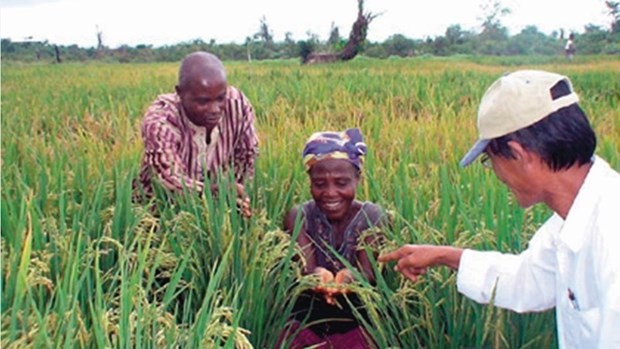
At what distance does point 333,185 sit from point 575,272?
0.85 m

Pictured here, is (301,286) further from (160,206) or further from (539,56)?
(539,56)

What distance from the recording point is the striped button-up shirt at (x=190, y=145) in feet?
8.14

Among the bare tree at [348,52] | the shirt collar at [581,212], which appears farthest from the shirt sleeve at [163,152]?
the bare tree at [348,52]

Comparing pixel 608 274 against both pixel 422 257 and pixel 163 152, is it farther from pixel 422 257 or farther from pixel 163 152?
pixel 163 152

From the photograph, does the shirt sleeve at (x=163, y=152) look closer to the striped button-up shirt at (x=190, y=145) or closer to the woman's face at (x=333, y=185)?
the striped button-up shirt at (x=190, y=145)

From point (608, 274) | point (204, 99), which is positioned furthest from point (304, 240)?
point (608, 274)

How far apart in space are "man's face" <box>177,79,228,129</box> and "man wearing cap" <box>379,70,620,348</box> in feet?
3.93

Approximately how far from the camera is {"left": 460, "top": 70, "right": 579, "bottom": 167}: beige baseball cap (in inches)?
53.9

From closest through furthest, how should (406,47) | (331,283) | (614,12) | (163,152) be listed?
(331,283)
(163,152)
(614,12)
(406,47)

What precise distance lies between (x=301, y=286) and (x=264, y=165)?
3.48 ft

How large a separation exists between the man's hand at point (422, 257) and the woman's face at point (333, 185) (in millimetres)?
397

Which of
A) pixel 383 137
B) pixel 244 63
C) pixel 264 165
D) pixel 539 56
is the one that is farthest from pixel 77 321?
pixel 244 63

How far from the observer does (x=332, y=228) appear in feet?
7.09

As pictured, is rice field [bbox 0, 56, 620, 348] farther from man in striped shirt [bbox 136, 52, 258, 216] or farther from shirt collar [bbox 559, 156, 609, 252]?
shirt collar [bbox 559, 156, 609, 252]
